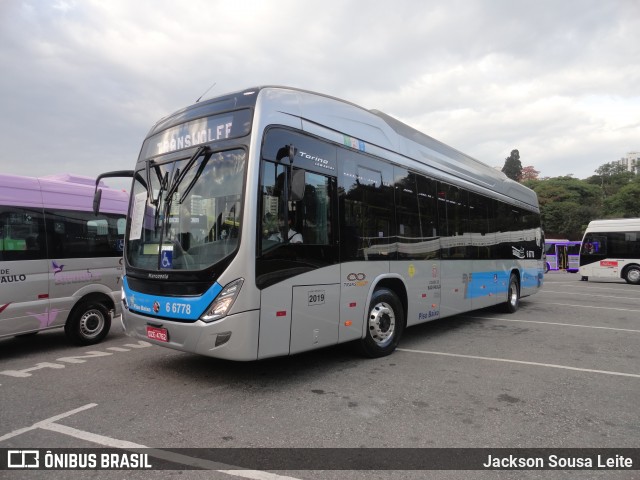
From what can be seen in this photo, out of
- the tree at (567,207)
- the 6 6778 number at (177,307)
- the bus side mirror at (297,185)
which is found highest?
the tree at (567,207)

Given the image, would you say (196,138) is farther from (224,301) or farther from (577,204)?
(577,204)

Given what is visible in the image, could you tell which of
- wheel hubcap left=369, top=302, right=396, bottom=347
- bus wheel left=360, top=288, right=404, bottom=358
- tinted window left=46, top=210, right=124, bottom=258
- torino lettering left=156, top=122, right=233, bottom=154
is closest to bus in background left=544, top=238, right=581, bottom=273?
bus wheel left=360, top=288, right=404, bottom=358

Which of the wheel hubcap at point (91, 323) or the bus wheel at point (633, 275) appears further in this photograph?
the bus wheel at point (633, 275)

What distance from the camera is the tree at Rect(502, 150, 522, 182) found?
85.0 m

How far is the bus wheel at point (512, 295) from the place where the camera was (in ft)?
36.3

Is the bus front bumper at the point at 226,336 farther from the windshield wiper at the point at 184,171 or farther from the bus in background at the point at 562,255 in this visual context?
the bus in background at the point at 562,255

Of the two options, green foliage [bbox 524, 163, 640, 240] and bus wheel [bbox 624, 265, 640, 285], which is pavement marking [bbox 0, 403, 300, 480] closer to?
bus wheel [bbox 624, 265, 640, 285]

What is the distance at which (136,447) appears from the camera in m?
3.46

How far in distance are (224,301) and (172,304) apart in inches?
27.5

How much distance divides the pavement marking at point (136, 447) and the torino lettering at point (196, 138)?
3.06 m

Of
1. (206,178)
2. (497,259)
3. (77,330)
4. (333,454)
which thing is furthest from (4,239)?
(497,259)

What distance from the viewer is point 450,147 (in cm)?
903

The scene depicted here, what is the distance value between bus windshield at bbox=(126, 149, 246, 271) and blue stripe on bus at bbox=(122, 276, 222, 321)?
12.3 inches

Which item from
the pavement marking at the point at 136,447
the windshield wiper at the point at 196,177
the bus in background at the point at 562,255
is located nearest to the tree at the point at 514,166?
the bus in background at the point at 562,255
